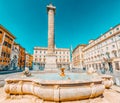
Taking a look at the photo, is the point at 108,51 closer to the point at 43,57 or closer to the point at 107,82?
the point at 107,82

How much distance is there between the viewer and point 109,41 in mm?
33250

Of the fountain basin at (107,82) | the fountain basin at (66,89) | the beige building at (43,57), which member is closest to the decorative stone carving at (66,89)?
the fountain basin at (66,89)

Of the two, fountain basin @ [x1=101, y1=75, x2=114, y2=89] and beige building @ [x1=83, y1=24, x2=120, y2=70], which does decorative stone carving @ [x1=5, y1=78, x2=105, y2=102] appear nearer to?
fountain basin @ [x1=101, y1=75, x2=114, y2=89]

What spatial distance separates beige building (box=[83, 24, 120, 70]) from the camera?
96.8ft

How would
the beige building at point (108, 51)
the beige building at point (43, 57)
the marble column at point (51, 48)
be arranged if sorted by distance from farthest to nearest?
the beige building at point (43, 57)
the beige building at point (108, 51)
the marble column at point (51, 48)

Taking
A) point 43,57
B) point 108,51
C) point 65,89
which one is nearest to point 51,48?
point 65,89

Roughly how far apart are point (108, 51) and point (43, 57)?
1647 inches

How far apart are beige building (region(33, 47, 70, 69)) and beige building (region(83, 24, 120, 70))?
2406cm

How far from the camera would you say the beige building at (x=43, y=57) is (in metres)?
60.8

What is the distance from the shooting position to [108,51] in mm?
33906

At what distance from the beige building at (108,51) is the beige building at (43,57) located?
24064 millimetres

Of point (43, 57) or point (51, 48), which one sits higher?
point (43, 57)

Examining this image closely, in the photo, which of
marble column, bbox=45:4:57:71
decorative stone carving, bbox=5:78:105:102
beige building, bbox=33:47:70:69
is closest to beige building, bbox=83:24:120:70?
marble column, bbox=45:4:57:71

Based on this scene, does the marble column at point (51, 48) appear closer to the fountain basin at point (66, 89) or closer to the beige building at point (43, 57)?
the fountain basin at point (66, 89)
